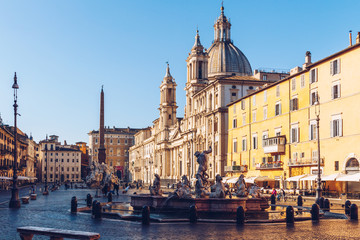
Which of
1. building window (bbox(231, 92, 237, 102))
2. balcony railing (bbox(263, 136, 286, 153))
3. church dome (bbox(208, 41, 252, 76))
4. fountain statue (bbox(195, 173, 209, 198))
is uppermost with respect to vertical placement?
church dome (bbox(208, 41, 252, 76))

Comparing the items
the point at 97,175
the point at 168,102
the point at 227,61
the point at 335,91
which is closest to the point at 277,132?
the point at 335,91

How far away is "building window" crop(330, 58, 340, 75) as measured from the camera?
41.5 m

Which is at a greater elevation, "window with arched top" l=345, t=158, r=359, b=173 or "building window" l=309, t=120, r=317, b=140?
"building window" l=309, t=120, r=317, b=140

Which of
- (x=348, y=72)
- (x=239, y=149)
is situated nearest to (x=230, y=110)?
(x=239, y=149)

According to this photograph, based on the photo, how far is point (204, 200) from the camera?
78.0ft

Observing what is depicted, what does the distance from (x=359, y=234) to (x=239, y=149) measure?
4612 centimetres

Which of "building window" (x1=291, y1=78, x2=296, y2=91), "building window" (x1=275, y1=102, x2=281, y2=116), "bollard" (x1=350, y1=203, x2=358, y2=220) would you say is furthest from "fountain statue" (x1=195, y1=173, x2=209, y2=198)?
"building window" (x1=275, y1=102, x2=281, y2=116)

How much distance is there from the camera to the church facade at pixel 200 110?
7106 centimetres

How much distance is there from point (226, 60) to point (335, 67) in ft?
167

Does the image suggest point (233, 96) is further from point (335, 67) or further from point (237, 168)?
point (335, 67)

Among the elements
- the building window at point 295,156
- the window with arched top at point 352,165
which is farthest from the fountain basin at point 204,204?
the building window at point 295,156

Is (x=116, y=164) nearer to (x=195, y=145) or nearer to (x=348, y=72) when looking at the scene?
(x=195, y=145)

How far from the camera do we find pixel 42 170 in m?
146

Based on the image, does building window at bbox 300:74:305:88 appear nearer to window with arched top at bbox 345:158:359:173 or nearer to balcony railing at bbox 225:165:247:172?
window with arched top at bbox 345:158:359:173
